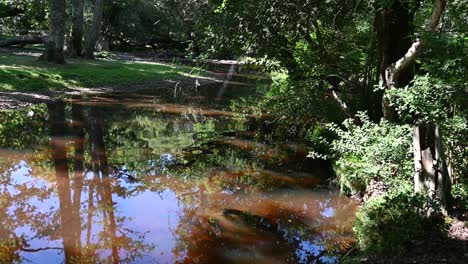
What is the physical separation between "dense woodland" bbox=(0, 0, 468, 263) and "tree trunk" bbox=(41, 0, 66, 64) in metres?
10.8

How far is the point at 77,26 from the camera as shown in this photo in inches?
1072

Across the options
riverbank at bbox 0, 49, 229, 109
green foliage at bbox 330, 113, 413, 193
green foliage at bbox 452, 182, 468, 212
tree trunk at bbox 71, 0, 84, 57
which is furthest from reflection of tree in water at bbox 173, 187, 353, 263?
tree trunk at bbox 71, 0, 84, 57

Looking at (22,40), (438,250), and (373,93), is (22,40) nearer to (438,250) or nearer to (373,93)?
(373,93)

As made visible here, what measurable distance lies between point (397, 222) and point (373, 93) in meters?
5.21

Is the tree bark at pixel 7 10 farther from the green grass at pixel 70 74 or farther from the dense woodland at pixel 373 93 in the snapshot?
the dense woodland at pixel 373 93

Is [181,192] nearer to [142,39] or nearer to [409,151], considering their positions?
[409,151]

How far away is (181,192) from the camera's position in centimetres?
898

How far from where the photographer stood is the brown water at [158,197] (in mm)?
6555

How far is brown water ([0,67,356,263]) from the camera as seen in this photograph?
6.55 meters

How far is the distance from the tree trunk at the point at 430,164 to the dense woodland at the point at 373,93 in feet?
0.05

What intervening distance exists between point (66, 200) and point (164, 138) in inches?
214

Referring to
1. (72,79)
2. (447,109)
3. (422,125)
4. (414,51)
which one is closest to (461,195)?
(422,125)

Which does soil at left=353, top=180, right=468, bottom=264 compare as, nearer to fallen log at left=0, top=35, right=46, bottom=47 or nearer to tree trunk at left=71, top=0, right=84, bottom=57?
tree trunk at left=71, top=0, right=84, bottom=57

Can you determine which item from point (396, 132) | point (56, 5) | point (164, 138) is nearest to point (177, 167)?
point (164, 138)
